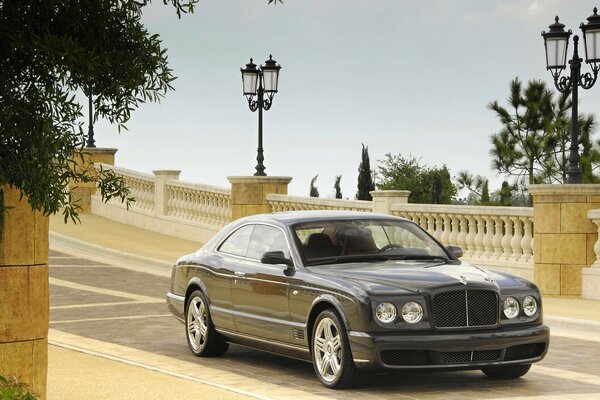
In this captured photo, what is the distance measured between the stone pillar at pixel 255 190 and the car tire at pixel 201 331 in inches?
672

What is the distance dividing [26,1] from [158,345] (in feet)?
22.3

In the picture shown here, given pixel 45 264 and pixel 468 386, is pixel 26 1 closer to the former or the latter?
pixel 45 264

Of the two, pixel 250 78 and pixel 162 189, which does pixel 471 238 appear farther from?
pixel 162 189

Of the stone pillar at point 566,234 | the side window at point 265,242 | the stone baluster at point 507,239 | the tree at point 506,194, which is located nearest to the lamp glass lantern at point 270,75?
the stone baluster at point 507,239

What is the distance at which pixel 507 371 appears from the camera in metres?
12.7

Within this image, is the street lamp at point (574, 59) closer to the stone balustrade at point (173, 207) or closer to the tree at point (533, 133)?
the stone balustrade at point (173, 207)

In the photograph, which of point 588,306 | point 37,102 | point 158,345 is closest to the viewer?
point 37,102

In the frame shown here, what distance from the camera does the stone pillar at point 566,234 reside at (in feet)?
73.1

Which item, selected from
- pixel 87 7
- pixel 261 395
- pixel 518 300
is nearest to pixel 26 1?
pixel 87 7

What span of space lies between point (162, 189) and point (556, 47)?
50.8 ft

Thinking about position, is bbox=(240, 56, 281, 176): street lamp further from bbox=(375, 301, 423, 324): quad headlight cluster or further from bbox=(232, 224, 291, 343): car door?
bbox=(375, 301, 423, 324): quad headlight cluster

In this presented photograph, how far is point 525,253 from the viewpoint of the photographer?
23.7 metres

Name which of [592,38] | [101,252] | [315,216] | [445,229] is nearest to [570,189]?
[592,38]

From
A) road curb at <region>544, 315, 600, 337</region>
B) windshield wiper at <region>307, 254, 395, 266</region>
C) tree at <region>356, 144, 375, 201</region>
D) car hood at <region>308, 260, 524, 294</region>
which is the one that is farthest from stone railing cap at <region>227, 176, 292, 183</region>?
tree at <region>356, 144, 375, 201</region>
